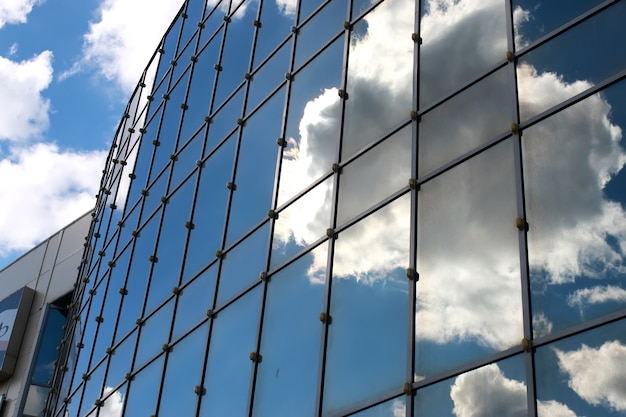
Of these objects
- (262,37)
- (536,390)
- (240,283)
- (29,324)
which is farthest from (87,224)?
(536,390)

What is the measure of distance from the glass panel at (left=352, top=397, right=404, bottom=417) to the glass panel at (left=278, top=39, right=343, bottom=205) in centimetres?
460

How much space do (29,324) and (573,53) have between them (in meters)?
25.7

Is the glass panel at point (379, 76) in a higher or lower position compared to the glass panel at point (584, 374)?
higher

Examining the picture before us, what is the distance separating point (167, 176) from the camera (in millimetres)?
21812

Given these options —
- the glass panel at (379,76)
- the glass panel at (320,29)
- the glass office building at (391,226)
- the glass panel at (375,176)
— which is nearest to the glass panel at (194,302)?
the glass office building at (391,226)

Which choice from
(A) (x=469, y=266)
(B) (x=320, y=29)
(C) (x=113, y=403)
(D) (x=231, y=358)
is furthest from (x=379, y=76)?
(C) (x=113, y=403)

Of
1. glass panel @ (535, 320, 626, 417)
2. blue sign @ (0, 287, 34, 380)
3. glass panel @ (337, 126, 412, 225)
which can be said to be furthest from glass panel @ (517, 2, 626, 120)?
blue sign @ (0, 287, 34, 380)

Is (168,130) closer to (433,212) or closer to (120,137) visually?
(120,137)

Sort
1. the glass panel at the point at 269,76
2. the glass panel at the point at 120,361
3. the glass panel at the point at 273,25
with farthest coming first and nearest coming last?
the glass panel at the point at 120,361
the glass panel at the point at 273,25
the glass panel at the point at 269,76

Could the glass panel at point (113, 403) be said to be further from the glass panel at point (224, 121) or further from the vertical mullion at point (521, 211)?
the vertical mullion at point (521, 211)

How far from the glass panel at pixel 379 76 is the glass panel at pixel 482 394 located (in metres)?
4.46

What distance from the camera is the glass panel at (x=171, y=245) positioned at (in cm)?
1902

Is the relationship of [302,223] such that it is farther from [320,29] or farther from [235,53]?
[235,53]

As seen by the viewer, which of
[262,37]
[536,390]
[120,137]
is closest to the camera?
[536,390]
